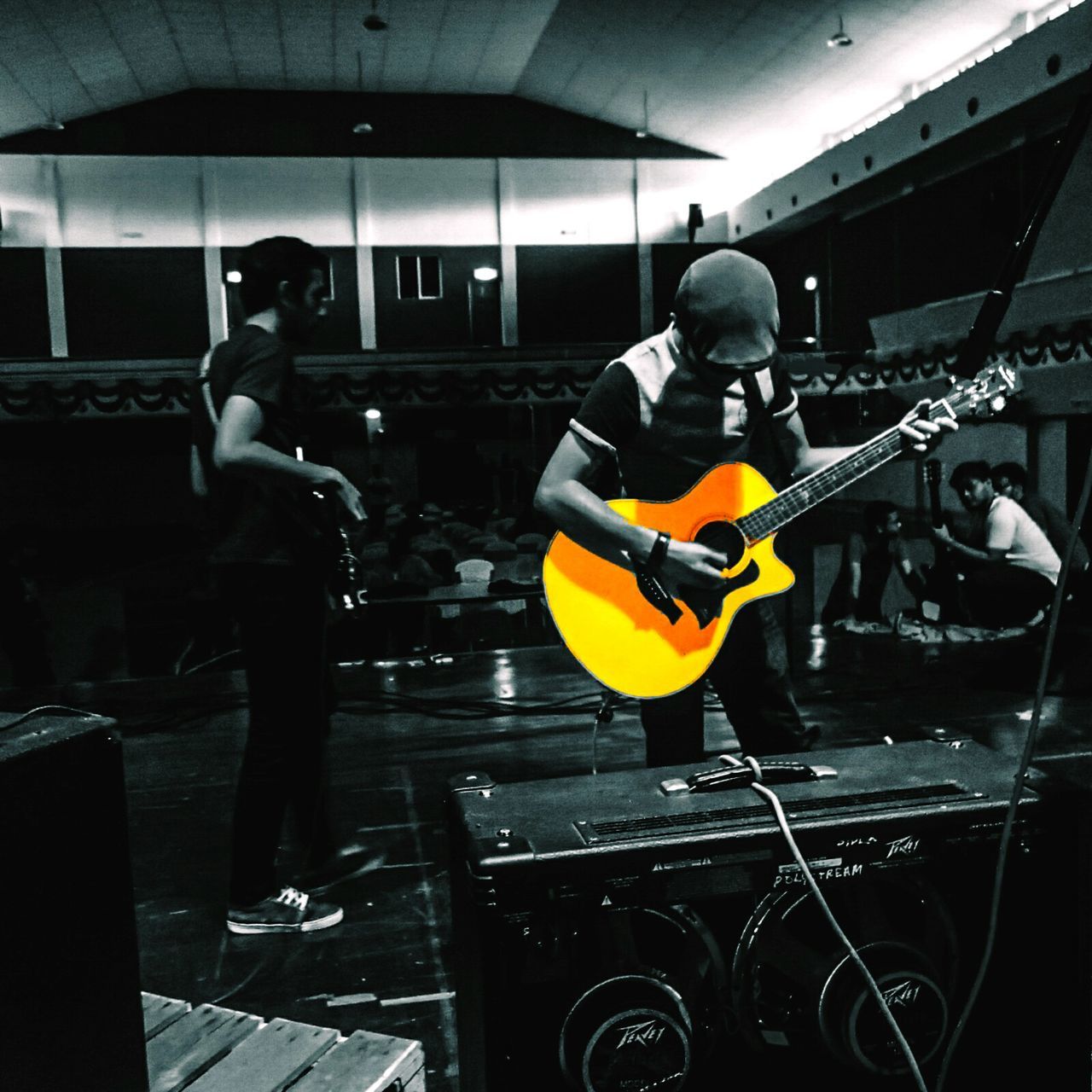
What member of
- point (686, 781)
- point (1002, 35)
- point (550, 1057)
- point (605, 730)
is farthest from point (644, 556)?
point (1002, 35)

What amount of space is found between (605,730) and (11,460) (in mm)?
9736

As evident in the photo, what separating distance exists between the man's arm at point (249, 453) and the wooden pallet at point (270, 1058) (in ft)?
3.54

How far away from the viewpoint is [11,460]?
38.6 ft

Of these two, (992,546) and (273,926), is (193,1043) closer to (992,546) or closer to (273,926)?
(273,926)

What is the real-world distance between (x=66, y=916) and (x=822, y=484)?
1.57 metres

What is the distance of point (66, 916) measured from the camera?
1438 millimetres

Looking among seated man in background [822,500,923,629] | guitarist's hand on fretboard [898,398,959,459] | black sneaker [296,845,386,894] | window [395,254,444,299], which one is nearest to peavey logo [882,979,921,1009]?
guitarist's hand on fretboard [898,398,959,459]

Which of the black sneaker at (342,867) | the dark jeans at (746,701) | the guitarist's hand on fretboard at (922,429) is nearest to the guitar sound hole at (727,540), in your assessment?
the dark jeans at (746,701)

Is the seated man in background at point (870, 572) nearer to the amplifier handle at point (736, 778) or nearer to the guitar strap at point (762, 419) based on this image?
the guitar strap at point (762, 419)

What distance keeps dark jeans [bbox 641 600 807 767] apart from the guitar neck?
0.16 m

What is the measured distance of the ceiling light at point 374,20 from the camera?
845 cm

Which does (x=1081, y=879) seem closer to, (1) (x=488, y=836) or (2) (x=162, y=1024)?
(1) (x=488, y=836)

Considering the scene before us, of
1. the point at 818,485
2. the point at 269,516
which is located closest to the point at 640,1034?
the point at 818,485

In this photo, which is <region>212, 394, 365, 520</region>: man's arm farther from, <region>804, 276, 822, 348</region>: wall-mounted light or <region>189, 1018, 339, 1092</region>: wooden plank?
<region>804, 276, 822, 348</region>: wall-mounted light
